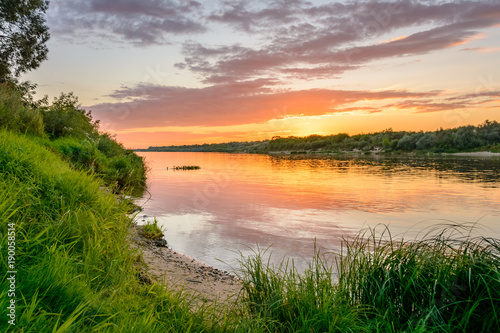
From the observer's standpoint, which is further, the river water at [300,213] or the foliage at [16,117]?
the river water at [300,213]

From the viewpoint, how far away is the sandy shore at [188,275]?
584 cm

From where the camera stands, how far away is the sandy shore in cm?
584

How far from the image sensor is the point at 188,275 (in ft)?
22.1

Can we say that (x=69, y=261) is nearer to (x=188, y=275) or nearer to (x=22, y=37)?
(x=188, y=275)

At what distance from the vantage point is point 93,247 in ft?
14.5

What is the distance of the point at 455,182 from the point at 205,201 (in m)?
19.4

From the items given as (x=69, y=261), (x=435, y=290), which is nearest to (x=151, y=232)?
→ (x=69, y=261)

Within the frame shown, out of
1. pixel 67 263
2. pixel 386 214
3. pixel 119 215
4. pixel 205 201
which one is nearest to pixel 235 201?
pixel 205 201

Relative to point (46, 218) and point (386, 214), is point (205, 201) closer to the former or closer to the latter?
point (386, 214)

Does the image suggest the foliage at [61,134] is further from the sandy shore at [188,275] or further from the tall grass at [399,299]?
the tall grass at [399,299]

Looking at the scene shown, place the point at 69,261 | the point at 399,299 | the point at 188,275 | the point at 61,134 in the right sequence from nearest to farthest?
the point at 69,261 < the point at 399,299 < the point at 188,275 < the point at 61,134

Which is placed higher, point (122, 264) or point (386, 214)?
point (122, 264)

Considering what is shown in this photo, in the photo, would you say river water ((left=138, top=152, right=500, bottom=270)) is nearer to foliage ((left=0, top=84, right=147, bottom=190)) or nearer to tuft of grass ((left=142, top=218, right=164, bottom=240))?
tuft of grass ((left=142, top=218, right=164, bottom=240))

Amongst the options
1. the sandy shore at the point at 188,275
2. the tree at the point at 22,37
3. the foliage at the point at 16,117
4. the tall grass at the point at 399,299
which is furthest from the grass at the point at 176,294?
the tree at the point at 22,37
